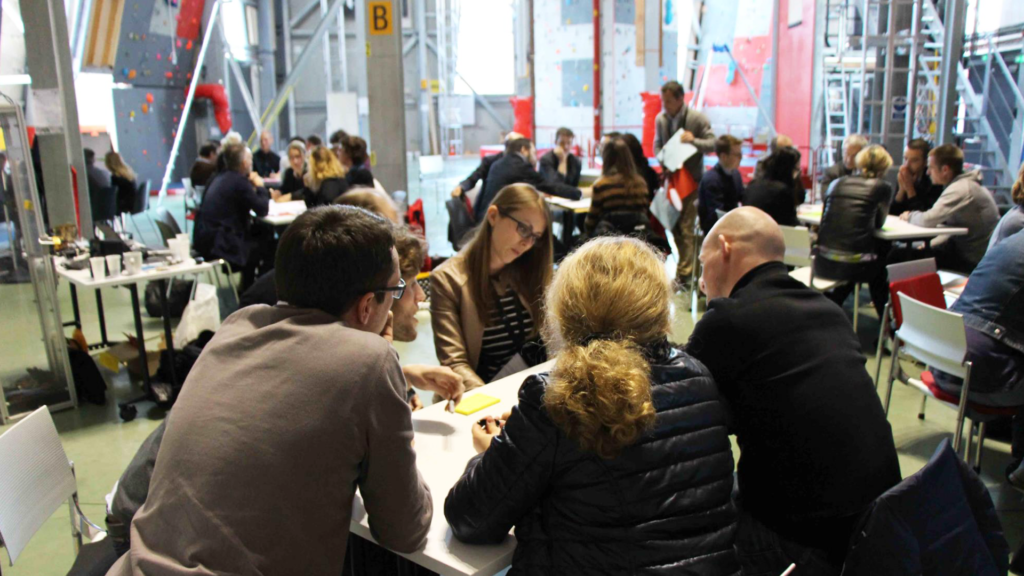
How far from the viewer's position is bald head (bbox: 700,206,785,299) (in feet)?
7.05

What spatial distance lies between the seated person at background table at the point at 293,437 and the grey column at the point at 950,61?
23.9ft

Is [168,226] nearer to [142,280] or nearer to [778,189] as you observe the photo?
[142,280]

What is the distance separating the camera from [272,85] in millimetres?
17172

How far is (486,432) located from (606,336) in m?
0.58

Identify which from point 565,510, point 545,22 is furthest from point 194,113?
point 565,510

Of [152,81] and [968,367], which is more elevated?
[152,81]

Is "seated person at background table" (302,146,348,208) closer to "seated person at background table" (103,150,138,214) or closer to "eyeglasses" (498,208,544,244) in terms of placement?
"seated person at background table" (103,150,138,214)

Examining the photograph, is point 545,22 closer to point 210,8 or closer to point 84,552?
point 210,8

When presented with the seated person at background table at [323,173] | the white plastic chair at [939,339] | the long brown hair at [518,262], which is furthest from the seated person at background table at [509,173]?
the white plastic chair at [939,339]

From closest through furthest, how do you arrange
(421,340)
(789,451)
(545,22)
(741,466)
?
(789,451) < (741,466) < (421,340) < (545,22)

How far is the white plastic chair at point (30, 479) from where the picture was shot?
1.83 metres

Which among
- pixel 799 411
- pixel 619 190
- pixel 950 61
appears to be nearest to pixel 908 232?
pixel 619 190

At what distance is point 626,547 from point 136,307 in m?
3.84

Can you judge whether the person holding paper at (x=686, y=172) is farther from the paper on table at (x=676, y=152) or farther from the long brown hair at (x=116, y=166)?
the long brown hair at (x=116, y=166)
